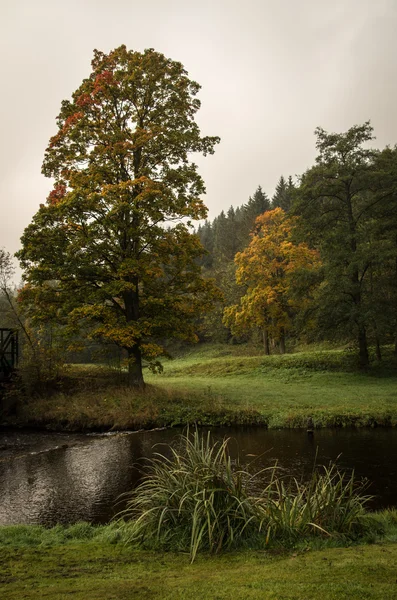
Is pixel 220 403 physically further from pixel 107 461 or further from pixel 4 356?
pixel 4 356

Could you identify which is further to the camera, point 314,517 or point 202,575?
point 314,517

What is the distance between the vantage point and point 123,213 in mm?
20672

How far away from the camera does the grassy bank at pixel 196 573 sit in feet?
13.9

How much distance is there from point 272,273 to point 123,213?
19832 millimetres

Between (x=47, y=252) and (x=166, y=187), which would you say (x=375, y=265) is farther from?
(x=47, y=252)

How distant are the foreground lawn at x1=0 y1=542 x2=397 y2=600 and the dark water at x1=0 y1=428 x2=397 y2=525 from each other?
3075 millimetres

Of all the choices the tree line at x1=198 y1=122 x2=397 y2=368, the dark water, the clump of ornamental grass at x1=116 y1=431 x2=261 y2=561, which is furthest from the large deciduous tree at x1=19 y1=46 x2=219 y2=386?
the clump of ornamental grass at x1=116 y1=431 x2=261 y2=561

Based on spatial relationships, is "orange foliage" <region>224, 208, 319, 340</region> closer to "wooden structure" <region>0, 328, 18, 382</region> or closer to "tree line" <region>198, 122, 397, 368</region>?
"tree line" <region>198, 122, 397, 368</region>

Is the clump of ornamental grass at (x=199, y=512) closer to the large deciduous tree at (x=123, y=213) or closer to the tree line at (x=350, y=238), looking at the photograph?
the large deciduous tree at (x=123, y=213)

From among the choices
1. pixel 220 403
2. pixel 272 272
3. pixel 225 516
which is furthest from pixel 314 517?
pixel 272 272

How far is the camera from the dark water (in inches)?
373

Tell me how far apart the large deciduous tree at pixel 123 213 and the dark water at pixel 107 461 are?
5382mm

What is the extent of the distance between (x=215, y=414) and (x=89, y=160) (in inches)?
539

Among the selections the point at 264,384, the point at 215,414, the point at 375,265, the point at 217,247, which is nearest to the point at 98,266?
the point at 215,414
